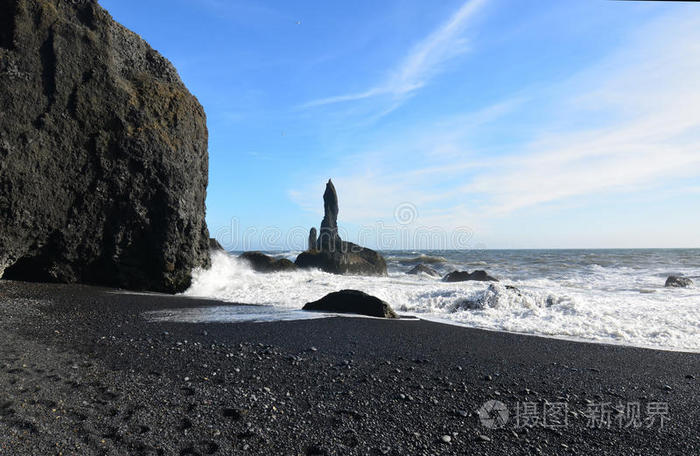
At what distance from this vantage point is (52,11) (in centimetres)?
1200

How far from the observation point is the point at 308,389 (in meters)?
4.56

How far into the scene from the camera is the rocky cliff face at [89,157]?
10.8 metres

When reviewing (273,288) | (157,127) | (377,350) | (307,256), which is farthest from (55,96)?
(307,256)

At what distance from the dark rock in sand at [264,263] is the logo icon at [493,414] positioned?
21.8 metres

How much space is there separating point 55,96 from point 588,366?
14.6 m

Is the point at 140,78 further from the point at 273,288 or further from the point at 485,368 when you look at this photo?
the point at 485,368

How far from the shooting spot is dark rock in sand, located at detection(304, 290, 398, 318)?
989 cm

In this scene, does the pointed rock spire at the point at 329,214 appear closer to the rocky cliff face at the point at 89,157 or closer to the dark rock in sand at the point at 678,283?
the rocky cliff face at the point at 89,157

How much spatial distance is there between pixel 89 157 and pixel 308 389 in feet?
36.9

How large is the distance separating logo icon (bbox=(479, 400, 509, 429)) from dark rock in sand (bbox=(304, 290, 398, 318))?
18.1ft

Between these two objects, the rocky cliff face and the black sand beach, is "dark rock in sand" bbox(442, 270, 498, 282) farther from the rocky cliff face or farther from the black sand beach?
the black sand beach

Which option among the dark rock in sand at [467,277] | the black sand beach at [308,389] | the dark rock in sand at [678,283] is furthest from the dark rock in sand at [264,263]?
the dark rock in sand at [678,283]

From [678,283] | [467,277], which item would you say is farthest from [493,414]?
[467,277]

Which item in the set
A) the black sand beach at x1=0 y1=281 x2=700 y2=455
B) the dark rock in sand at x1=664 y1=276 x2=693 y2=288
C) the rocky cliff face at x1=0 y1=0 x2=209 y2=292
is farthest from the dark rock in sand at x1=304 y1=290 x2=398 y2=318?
the dark rock in sand at x1=664 y1=276 x2=693 y2=288
